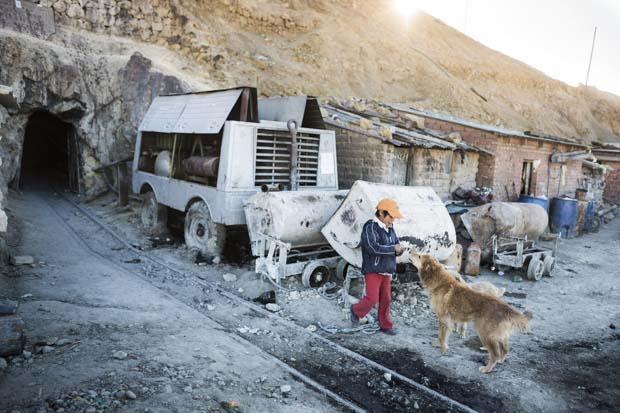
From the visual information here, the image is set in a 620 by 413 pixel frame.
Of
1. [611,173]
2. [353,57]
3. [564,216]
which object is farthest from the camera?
[353,57]

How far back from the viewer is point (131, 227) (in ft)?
38.0

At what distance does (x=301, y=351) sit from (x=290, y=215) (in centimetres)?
256

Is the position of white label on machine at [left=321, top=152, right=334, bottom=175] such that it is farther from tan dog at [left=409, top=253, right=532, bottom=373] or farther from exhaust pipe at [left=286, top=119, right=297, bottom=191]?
tan dog at [left=409, top=253, right=532, bottom=373]

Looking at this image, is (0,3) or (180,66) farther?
(180,66)

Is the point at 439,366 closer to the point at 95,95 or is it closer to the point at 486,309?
the point at 486,309

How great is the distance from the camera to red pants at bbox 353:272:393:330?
19.9 feet

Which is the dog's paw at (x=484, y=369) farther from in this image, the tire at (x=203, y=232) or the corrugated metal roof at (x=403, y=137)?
the corrugated metal roof at (x=403, y=137)

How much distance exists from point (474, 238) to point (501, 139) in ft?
15.1

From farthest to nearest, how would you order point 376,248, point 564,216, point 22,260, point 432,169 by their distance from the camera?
point 564,216 → point 432,169 → point 22,260 → point 376,248

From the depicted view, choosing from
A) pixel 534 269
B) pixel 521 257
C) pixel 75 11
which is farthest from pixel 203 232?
pixel 75 11

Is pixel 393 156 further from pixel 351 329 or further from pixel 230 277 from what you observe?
pixel 351 329

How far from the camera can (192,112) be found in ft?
32.0

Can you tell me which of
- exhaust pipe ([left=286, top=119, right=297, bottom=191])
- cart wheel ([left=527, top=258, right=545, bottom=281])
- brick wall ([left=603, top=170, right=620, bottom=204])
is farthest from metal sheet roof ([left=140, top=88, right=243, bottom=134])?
brick wall ([left=603, top=170, right=620, bottom=204])

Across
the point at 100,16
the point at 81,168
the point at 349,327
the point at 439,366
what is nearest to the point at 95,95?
the point at 81,168
